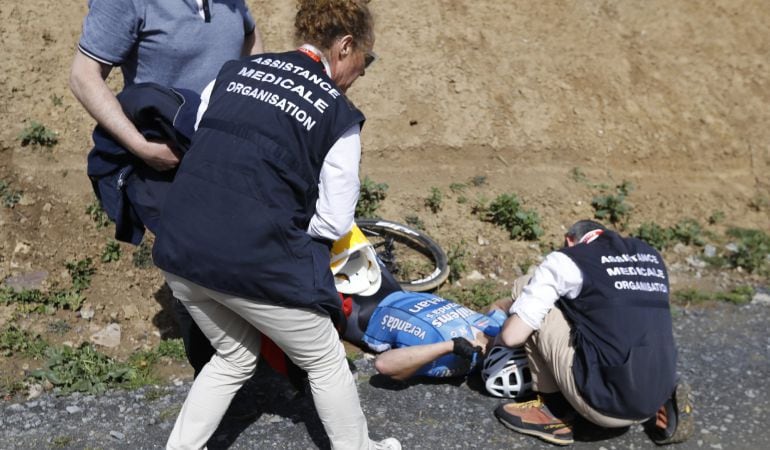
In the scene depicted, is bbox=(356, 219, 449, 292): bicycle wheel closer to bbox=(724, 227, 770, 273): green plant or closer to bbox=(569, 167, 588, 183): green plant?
bbox=(569, 167, 588, 183): green plant

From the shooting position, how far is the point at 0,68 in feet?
22.8

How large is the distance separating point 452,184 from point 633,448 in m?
3.28

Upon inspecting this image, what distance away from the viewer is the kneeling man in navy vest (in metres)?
4.26

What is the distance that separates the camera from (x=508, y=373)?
488 centimetres

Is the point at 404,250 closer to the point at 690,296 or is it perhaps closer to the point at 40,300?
the point at 690,296

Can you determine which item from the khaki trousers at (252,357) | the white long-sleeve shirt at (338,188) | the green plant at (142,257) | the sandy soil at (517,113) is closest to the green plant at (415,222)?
the sandy soil at (517,113)

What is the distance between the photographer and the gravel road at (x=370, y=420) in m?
4.41

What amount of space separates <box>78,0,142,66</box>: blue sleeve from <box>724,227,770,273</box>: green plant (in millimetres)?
5497

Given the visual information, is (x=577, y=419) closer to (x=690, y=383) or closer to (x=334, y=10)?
(x=690, y=383)

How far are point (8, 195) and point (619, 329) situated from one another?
15.0ft

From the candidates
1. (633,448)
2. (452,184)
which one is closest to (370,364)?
(633,448)

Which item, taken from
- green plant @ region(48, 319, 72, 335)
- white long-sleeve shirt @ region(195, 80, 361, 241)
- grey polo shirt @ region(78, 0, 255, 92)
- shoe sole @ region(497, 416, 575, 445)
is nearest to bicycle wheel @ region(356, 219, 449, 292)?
shoe sole @ region(497, 416, 575, 445)

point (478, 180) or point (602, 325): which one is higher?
point (602, 325)

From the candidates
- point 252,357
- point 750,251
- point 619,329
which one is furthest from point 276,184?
point 750,251
